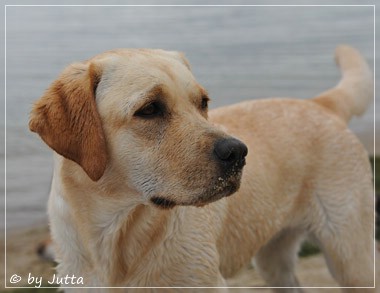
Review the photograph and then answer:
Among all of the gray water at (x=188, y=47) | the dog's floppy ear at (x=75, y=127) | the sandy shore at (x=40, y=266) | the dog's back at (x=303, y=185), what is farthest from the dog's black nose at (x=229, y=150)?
the sandy shore at (x=40, y=266)

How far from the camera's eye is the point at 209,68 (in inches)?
171

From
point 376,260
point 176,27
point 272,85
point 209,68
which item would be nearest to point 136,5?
point 176,27

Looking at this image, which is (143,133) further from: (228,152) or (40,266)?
(40,266)

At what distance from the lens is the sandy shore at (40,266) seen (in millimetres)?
4562

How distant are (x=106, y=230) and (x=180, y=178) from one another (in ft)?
1.68

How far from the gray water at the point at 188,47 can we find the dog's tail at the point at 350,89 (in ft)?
0.85

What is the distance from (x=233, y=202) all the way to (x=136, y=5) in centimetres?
146

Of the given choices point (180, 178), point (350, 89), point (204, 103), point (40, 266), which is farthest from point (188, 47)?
point (180, 178)

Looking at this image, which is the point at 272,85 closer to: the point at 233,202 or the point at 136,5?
the point at 136,5

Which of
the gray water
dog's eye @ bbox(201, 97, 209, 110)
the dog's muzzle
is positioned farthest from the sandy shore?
the dog's muzzle

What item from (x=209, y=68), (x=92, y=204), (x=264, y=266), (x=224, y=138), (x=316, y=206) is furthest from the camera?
(x=209, y=68)

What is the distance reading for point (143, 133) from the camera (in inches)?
99.2

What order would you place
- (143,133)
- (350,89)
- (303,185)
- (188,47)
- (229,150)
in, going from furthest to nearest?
(188,47) < (350,89) < (303,185) < (143,133) < (229,150)

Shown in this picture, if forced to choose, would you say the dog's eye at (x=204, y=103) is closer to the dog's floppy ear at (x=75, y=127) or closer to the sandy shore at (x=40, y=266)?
the dog's floppy ear at (x=75, y=127)
